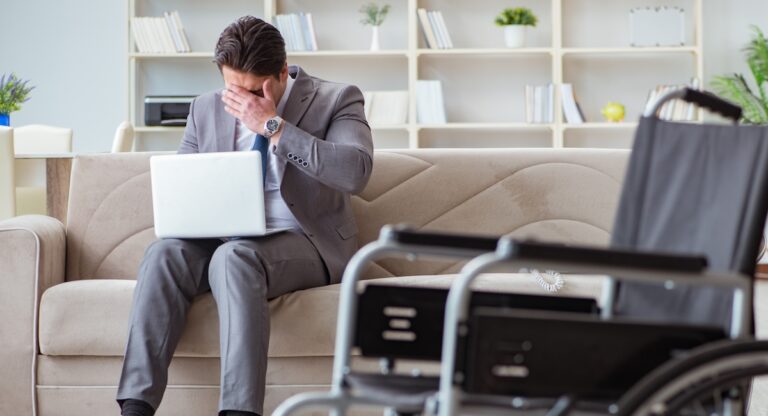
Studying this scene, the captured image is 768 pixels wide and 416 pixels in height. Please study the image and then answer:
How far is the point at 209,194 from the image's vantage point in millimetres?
2277

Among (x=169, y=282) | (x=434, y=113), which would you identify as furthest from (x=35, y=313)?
(x=434, y=113)

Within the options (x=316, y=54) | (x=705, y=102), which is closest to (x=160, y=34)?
(x=316, y=54)

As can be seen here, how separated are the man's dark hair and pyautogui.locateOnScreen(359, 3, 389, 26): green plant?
3.26 meters

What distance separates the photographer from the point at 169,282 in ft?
7.30

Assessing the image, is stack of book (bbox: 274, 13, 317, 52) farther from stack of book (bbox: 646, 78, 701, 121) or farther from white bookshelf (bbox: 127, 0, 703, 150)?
stack of book (bbox: 646, 78, 701, 121)

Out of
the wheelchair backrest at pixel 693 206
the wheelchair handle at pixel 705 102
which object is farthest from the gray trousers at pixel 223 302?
the wheelchair handle at pixel 705 102

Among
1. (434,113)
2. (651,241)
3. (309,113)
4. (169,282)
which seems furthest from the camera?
(434,113)

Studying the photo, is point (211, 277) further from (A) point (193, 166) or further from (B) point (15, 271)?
(B) point (15, 271)

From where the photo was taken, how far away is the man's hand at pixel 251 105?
240 cm

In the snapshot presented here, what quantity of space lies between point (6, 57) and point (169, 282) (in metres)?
4.05

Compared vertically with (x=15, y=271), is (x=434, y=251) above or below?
above

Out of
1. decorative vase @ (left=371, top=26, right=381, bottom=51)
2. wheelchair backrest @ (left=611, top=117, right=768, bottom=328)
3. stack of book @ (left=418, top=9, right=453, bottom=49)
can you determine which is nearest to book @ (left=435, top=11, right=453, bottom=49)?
stack of book @ (left=418, top=9, right=453, bottom=49)

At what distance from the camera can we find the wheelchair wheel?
1191 mm

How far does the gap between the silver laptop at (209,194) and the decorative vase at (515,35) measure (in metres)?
3.55
